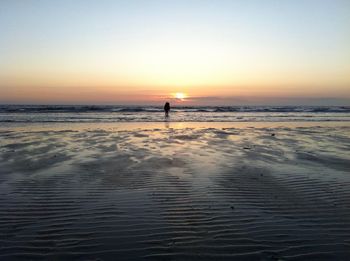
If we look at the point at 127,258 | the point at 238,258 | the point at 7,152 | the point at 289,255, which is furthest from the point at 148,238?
the point at 7,152

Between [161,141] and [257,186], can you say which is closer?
[257,186]

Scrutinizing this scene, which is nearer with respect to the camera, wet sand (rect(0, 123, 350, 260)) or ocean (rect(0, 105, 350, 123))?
wet sand (rect(0, 123, 350, 260))

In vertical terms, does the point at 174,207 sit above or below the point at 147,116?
below

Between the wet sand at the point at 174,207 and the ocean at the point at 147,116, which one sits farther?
the ocean at the point at 147,116

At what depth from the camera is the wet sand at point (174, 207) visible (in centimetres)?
459

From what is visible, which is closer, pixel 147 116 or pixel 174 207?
pixel 174 207

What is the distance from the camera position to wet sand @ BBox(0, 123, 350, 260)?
459cm

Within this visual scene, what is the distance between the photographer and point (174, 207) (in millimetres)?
6324

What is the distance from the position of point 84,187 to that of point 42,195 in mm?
963

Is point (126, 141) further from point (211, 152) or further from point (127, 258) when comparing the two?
point (127, 258)

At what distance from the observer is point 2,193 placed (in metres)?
7.20

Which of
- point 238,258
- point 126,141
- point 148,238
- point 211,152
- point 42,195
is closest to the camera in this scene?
point 238,258

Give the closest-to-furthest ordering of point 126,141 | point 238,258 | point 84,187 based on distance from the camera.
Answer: point 238,258
point 84,187
point 126,141

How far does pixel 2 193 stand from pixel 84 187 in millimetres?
1638
